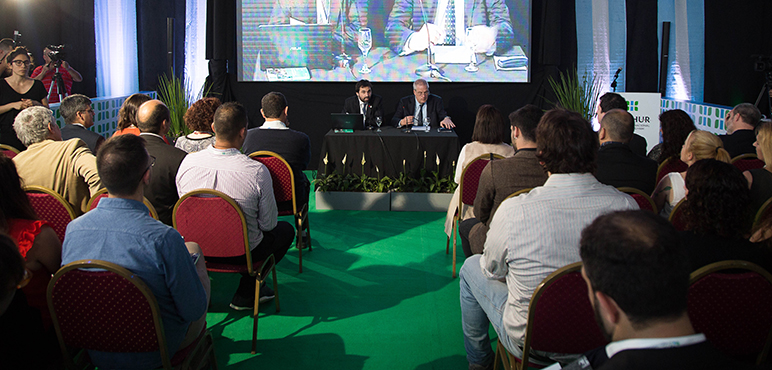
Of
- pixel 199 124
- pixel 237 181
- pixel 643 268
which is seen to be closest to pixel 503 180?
pixel 237 181

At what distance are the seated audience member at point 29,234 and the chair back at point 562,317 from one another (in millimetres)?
1453

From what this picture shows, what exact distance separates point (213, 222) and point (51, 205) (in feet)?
2.10

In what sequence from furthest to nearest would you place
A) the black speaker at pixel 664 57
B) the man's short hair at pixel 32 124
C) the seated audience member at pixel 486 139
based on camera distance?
the black speaker at pixel 664 57, the seated audience member at pixel 486 139, the man's short hair at pixel 32 124

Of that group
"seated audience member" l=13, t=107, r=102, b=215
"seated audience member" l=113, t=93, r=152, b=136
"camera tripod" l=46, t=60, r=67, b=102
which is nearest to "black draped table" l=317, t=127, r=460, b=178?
"seated audience member" l=113, t=93, r=152, b=136

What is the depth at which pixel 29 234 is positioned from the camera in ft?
5.23

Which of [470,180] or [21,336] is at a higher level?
[470,180]

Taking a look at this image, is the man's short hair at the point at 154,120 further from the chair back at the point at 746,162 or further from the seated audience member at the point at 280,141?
the chair back at the point at 746,162

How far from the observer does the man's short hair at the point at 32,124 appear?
8.48 feet

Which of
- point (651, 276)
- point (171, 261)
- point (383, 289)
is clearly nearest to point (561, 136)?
point (651, 276)

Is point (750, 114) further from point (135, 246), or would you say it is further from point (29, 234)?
point (29, 234)

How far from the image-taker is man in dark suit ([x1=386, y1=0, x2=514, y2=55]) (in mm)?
6617

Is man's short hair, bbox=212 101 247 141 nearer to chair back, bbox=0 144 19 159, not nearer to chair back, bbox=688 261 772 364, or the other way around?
chair back, bbox=0 144 19 159

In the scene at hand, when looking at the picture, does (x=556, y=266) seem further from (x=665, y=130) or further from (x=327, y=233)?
(x=327, y=233)

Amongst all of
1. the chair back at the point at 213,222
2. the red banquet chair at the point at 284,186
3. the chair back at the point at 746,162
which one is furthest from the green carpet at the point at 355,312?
the chair back at the point at 746,162
